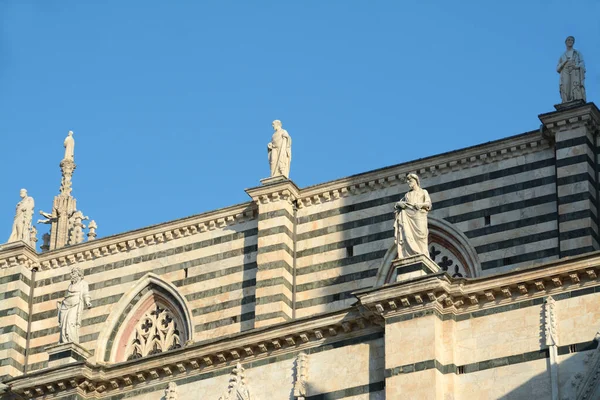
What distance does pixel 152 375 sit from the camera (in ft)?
93.7

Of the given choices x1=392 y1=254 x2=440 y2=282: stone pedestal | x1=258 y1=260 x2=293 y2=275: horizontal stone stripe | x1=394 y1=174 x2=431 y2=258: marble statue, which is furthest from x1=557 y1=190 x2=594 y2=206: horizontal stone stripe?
x1=392 y1=254 x2=440 y2=282: stone pedestal

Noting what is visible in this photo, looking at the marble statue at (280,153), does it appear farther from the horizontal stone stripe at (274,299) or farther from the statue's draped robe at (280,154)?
the horizontal stone stripe at (274,299)

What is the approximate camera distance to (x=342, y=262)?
33.8 meters

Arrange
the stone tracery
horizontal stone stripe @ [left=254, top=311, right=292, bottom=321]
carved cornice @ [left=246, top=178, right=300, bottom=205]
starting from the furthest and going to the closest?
the stone tracery < carved cornice @ [left=246, top=178, right=300, bottom=205] < horizontal stone stripe @ [left=254, top=311, right=292, bottom=321]

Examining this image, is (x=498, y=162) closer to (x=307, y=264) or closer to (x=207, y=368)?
(x=307, y=264)

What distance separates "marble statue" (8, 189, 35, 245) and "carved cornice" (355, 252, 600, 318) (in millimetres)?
12678

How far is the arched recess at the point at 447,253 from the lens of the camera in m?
32.5

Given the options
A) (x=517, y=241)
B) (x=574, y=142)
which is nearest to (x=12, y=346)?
(x=517, y=241)

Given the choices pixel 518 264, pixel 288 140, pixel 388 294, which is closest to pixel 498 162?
pixel 518 264

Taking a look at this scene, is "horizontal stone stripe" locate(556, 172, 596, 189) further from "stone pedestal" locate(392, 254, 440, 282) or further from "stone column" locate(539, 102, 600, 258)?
"stone pedestal" locate(392, 254, 440, 282)

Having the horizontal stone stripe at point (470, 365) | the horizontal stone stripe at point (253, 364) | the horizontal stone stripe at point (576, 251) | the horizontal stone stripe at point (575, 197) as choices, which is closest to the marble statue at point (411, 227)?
the horizontal stone stripe at point (253, 364)

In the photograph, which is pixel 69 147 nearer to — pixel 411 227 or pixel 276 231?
pixel 276 231

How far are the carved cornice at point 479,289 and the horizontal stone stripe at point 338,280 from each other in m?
6.78

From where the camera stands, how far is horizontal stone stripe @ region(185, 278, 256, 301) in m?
34.4
